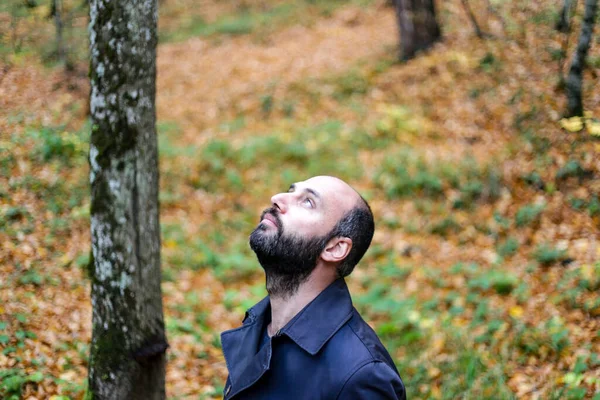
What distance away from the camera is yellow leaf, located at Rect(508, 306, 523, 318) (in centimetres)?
577

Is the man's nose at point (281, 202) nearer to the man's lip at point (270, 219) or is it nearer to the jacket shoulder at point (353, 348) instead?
the man's lip at point (270, 219)

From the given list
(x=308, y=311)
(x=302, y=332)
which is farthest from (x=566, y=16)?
(x=302, y=332)

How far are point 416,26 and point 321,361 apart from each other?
1201 centimetres

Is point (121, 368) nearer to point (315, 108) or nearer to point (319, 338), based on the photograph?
point (319, 338)

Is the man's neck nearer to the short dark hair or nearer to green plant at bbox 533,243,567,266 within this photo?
the short dark hair

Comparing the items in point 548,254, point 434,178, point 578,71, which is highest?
point 578,71

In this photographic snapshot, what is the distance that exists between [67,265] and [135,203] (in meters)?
3.18

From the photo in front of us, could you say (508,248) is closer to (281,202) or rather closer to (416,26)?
(281,202)

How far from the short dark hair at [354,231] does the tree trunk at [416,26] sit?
11.2 m

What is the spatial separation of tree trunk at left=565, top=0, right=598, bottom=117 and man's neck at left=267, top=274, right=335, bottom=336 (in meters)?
6.89

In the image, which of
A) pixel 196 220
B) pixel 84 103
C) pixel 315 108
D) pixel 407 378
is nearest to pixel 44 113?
pixel 84 103

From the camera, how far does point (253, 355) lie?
2.58 m

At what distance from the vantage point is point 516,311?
19.1 ft

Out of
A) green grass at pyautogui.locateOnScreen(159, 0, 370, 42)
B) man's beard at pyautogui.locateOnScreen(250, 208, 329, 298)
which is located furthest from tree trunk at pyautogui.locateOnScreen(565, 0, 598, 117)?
green grass at pyautogui.locateOnScreen(159, 0, 370, 42)
